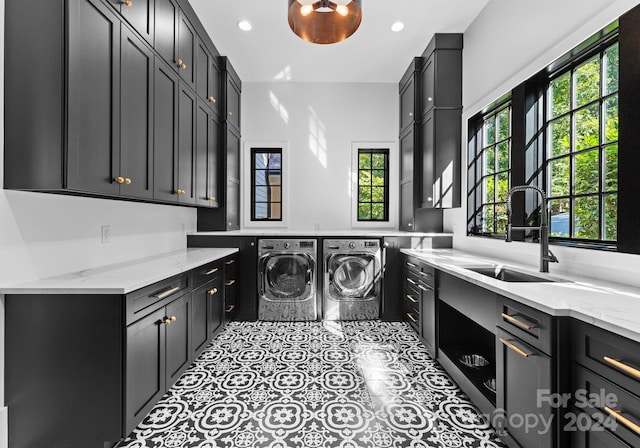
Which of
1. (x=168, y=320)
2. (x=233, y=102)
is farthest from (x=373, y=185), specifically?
(x=168, y=320)

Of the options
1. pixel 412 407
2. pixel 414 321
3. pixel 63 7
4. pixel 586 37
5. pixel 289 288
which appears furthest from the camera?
pixel 289 288

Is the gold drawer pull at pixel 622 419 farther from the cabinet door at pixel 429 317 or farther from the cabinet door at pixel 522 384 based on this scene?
the cabinet door at pixel 429 317

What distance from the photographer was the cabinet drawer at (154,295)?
4.93 feet

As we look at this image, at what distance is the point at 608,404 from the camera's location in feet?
3.32

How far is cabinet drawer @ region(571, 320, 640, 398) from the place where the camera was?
0.93m

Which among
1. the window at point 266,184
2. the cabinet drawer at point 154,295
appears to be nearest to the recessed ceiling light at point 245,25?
the window at point 266,184

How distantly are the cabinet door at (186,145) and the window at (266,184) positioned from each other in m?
1.45

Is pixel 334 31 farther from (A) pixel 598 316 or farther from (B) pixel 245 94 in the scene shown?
(B) pixel 245 94

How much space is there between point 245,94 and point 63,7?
9.47 feet

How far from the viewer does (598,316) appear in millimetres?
1047


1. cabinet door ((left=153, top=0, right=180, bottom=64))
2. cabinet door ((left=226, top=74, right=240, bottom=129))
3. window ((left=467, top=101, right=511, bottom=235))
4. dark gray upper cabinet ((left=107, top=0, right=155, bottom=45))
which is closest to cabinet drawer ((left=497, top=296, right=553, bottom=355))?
window ((left=467, top=101, right=511, bottom=235))

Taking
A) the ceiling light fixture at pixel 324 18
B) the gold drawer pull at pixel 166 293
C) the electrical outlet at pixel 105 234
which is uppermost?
the ceiling light fixture at pixel 324 18

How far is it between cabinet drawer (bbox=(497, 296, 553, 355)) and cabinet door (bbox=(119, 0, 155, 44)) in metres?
2.56

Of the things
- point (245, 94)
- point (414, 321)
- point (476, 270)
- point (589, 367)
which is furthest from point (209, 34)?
point (589, 367)
